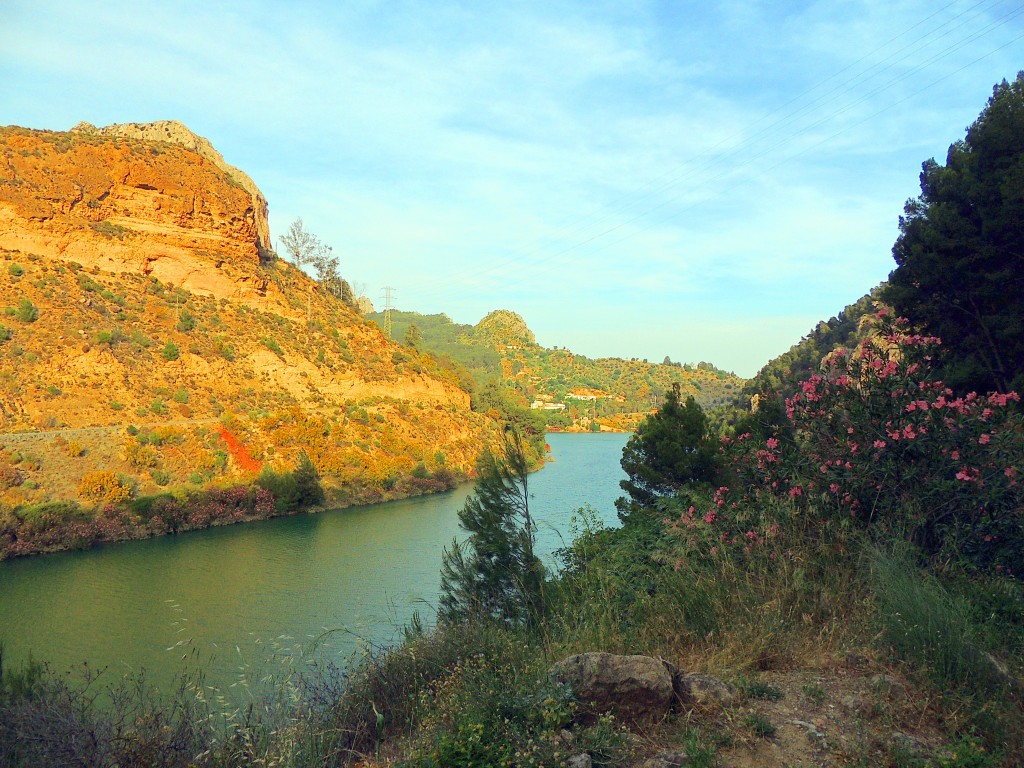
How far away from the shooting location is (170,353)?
3388 centimetres

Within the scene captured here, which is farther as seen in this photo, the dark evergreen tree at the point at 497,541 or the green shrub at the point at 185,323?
the green shrub at the point at 185,323

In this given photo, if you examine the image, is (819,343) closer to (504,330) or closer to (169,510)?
(169,510)

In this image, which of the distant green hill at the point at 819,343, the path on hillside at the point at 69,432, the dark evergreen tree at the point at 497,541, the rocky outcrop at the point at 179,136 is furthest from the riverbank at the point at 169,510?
the rocky outcrop at the point at 179,136

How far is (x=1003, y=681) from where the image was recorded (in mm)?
2627

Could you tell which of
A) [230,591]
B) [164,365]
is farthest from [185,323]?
[230,591]

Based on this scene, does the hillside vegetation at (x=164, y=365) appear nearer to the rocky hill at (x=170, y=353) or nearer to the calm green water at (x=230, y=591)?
the rocky hill at (x=170, y=353)

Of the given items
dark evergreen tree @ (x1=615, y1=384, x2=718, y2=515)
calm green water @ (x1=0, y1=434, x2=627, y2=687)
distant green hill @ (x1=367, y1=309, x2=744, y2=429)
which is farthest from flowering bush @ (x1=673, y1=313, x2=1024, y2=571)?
distant green hill @ (x1=367, y1=309, x2=744, y2=429)

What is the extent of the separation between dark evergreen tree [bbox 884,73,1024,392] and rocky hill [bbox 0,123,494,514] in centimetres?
2702

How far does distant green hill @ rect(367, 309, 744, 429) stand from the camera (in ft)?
333

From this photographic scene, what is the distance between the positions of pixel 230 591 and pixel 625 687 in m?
17.8

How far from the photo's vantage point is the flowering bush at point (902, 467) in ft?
13.2

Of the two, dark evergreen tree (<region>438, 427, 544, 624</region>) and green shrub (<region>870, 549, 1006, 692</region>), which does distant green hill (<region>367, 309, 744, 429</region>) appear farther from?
green shrub (<region>870, 549, 1006, 692</region>)

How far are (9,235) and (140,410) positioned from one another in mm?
13212

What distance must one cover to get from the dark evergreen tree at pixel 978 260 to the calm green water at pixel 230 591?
6.14 meters
